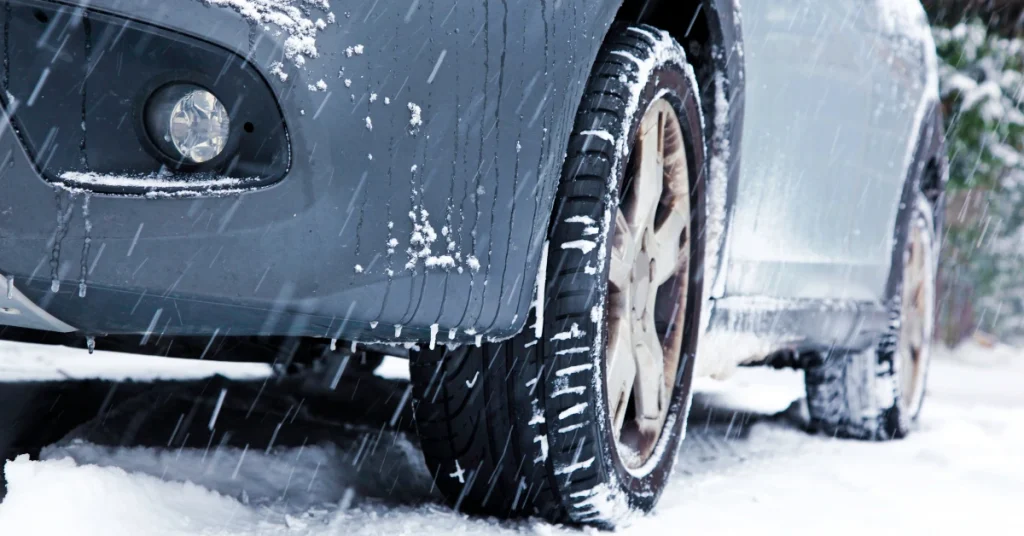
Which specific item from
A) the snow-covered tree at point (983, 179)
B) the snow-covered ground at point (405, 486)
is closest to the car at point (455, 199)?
the snow-covered ground at point (405, 486)

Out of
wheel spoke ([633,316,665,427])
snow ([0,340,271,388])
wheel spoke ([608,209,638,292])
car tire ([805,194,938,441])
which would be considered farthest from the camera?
car tire ([805,194,938,441])

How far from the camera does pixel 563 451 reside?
5.78 feet

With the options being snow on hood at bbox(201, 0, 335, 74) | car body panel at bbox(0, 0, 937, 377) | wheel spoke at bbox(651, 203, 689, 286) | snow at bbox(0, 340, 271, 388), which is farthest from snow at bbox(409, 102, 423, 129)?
snow at bbox(0, 340, 271, 388)

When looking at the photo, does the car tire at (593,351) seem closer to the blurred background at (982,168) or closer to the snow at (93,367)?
the snow at (93,367)

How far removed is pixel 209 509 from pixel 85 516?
0.25 meters

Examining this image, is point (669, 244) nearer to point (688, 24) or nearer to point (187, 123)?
point (688, 24)

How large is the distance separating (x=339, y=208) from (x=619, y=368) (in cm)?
78

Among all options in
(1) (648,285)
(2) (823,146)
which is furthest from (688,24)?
(2) (823,146)

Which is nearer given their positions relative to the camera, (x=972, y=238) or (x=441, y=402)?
(x=441, y=402)

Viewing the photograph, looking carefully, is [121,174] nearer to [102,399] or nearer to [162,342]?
[162,342]

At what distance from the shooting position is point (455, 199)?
1.47 meters

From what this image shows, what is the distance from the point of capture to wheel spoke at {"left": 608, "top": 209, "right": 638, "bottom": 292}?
6.33 ft

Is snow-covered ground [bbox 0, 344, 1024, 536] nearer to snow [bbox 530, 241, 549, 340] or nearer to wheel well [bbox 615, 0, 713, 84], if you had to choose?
snow [bbox 530, 241, 549, 340]

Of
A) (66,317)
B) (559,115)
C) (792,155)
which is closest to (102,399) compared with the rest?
(66,317)
